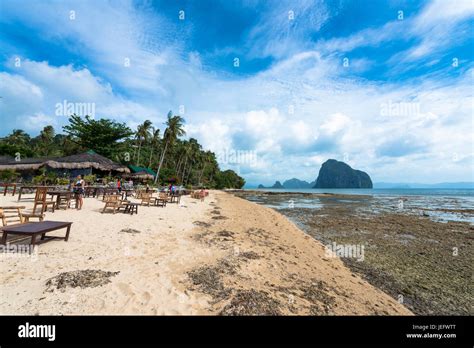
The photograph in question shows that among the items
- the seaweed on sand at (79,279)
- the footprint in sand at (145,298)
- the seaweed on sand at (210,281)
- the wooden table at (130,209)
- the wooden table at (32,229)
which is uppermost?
the wooden table at (32,229)

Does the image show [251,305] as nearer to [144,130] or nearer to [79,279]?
[79,279]

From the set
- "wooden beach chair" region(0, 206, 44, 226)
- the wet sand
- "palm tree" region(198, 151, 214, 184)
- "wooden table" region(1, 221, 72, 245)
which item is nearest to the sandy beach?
"wooden table" region(1, 221, 72, 245)

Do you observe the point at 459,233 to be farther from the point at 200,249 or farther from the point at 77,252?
the point at 77,252

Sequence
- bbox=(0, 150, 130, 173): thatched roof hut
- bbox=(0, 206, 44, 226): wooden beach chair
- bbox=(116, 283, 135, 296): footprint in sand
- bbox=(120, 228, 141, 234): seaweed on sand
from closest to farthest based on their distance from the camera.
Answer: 1. bbox=(116, 283, 135, 296): footprint in sand
2. bbox=(0, 206, 44, 226): wooden beach chair
3. bbox=(120, 228, 141, 234): seaweed on sand
4. bbox=(0, 150, 130, 173): thatched roof hut

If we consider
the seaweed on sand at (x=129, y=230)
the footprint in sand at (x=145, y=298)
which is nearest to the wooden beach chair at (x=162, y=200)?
the seaweed on sand at (x=129, y=230)

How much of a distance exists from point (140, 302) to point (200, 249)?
114 inches

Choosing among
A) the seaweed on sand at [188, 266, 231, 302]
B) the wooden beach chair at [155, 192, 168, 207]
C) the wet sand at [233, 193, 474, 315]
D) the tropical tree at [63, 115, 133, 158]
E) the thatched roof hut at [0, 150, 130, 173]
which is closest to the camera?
the seaweed on sand at [188, 266, 231, 302]

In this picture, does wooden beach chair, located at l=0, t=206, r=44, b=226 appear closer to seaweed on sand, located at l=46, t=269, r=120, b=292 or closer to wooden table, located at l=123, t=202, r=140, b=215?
wooden table, located at l=123, t=202, r=140, b=215

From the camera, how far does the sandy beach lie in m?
2.98

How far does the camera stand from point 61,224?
17.1 feet

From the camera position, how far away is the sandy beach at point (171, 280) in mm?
2979

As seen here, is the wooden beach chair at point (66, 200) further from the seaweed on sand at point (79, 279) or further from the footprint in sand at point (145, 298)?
the footprint in sand at point (145, 298)

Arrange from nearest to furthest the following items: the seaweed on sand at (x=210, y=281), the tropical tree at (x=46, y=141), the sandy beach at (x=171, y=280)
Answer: the sandy beach at (x=171, y=280) → the seaweed on sand at (x=210, y=281) → the tropical tree at (x=46, y=141)
